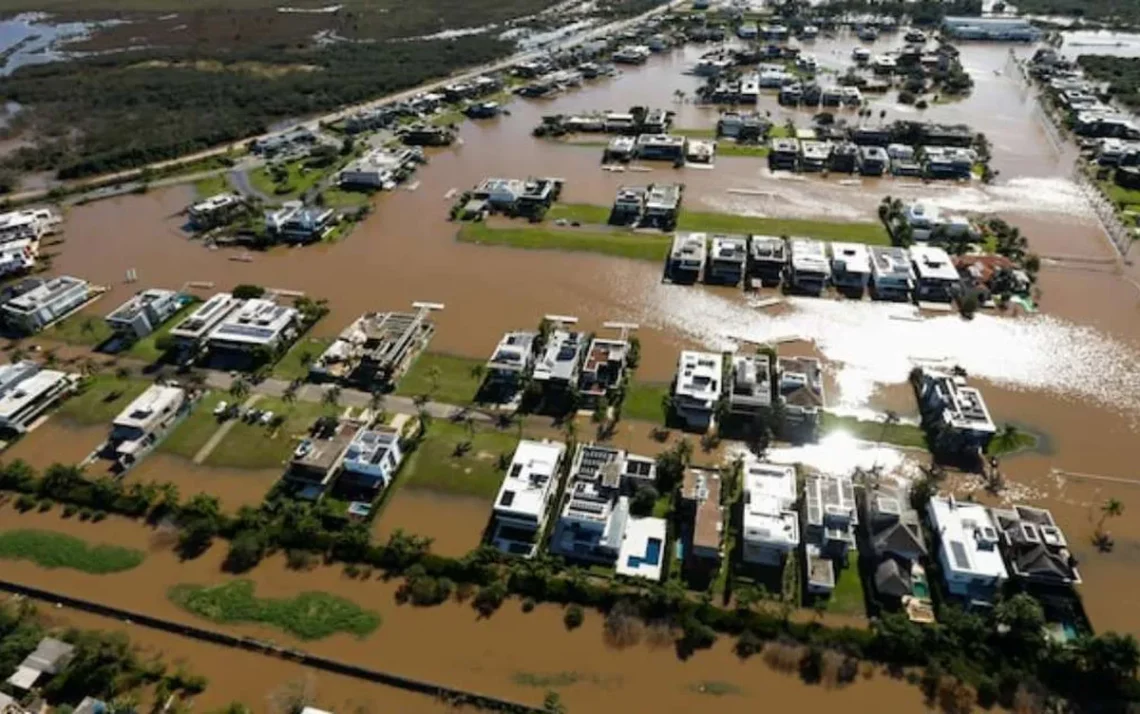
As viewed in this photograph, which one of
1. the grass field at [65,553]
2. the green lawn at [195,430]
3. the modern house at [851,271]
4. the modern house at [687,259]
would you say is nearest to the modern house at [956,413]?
the modern house at [851,271]

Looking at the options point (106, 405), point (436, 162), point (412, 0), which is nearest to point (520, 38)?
point (412, 0)

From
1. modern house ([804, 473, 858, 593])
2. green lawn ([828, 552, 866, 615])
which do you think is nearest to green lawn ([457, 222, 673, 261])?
modern house ([804, 473, 858, 593])

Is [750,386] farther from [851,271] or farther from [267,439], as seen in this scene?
[267,439]

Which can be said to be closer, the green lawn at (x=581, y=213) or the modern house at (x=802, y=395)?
the modern house at (x=802, y=395)

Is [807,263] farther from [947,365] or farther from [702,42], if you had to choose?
[702,42]

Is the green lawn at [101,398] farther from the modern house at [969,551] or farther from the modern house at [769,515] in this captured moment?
the modern house at [969,551]

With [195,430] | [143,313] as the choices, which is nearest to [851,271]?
[195,430]

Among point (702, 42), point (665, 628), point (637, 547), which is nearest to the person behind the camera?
point (665, 628)

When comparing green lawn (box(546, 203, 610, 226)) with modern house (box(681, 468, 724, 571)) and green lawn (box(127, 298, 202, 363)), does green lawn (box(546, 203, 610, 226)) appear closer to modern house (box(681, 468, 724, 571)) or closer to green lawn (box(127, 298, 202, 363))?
green lawn (box(127, 298, 202, 363))
